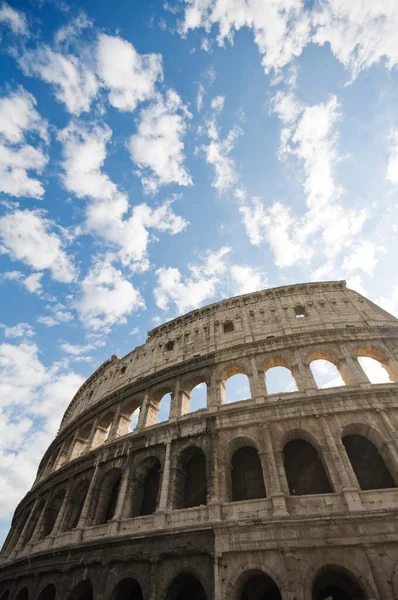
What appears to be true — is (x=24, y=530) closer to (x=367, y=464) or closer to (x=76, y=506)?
(x=76, y=506)

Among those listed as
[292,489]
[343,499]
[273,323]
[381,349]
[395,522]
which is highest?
[273,323]

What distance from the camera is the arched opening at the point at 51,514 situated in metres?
16.2

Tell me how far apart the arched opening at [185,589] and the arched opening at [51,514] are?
936 cm

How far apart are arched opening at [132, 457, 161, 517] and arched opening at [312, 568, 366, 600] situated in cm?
644

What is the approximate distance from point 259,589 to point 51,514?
12.0m

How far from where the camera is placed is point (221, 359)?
631 inches

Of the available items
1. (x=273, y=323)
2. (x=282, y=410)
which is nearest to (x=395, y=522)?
(x=282, y=410)

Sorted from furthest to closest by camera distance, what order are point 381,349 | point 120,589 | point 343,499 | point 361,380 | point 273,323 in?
point 273,323 → point 381,349 → point 361,380 → point 120,589 → point 343,499

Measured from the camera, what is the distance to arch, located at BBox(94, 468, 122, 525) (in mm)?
13828

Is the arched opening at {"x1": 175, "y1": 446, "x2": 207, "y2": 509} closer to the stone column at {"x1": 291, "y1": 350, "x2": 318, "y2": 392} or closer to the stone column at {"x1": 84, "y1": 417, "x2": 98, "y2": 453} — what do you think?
the stone column at {"x1": 291, "y1": 350, "x2": 318, "y2": 392}

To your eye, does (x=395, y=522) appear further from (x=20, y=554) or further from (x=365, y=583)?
(x=20, y=554)

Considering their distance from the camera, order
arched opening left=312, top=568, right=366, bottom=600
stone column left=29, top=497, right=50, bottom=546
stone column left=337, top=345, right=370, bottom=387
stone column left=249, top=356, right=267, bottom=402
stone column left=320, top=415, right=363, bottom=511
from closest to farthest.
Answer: arched opening left=312, top=568, right=366, bottom=600 < stone column left=320, top=415, right=363, bottom=511 < stone column left=337, top=345, right=370, bottom=387 < stone column left=249, top=356, right=267, bottom=402 < stone column left=29, top=497, right=50, bottom=546

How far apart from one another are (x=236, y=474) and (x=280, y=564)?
3503 mm

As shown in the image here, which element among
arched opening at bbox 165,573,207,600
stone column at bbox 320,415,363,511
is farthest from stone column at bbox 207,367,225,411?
arched opening at bbox 165,573,207,600
